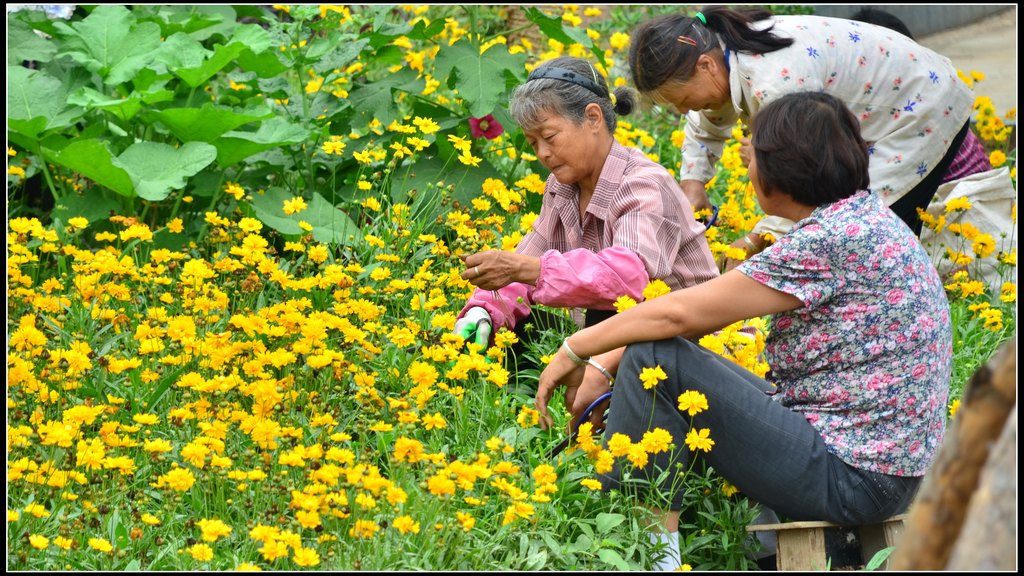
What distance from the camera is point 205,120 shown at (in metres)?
4.05

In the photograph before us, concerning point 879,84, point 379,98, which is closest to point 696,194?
point 879,84

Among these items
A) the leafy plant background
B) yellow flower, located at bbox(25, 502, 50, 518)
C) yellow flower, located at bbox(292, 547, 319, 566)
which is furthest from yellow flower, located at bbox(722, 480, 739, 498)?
yellow flower, located at bbox(25, 502, 50, 518)

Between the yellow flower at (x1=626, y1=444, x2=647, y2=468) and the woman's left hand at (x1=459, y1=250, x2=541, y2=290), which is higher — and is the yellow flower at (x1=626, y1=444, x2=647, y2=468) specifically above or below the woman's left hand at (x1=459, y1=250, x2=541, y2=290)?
above

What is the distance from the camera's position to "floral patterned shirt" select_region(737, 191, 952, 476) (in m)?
2.43

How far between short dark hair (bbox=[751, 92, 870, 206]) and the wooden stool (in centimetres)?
71

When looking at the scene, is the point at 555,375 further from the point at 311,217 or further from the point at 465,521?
the point at 311,217

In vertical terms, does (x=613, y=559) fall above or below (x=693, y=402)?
below

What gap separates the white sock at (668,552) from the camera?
252 centimetres

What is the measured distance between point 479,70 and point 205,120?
1.01 metres

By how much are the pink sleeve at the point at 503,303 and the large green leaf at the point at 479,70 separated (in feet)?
3.13

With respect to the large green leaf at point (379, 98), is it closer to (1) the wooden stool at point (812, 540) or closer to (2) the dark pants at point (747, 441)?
(2) the dark pants at point (747, 441)

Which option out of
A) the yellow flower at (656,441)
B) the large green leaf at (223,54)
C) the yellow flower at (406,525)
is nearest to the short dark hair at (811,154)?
the yellow flower at (656,441)

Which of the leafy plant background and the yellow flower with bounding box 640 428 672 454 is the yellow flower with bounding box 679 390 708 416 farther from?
the leafy plant background

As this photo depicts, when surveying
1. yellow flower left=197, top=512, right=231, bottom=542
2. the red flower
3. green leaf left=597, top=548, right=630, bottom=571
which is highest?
yellow flower left=197, top=512, right=231, bottom=542
